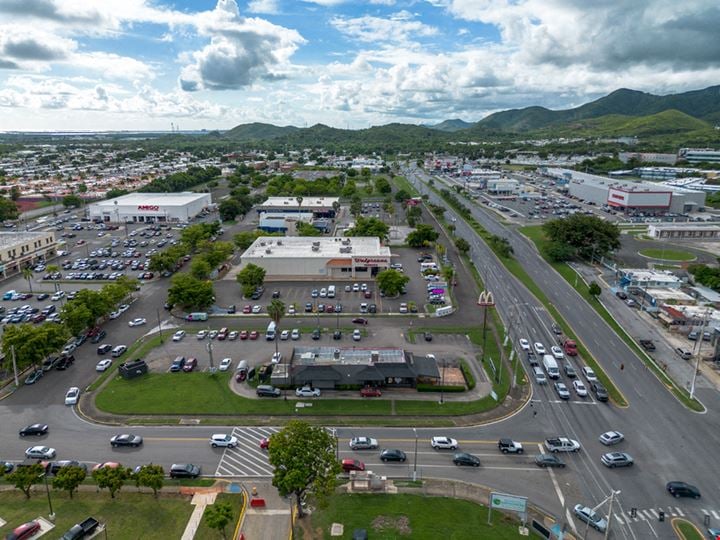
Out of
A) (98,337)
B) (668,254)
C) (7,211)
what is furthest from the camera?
(7,211)

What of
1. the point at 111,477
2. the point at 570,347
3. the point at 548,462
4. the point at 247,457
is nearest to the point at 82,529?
the point at 111,477

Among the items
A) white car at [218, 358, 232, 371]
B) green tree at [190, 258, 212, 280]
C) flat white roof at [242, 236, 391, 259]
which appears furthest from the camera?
flat white roof at [242, 236, 391, 259]

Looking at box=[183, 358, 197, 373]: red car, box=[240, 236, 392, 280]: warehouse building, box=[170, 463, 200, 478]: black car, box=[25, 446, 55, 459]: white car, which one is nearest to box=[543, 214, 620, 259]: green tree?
box=[240, 236, 392, 280]: warehouse building

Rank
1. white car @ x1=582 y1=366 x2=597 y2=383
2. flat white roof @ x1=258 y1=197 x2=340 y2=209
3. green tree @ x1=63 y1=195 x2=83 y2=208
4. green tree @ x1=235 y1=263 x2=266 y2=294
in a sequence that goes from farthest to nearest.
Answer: green tree @ x1=63 y1=195 x2=83 y2=208, flat white roof @ x1=258 y1=197 x2=340 y2=209, green tree @ x1=235 y1=263 x2=266 y2=294, white car @ x1=582 y1=366 x2=597 y2=383

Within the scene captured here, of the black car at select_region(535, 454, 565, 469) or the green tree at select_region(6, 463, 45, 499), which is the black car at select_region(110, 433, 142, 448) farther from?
the black car at select_region(535, 454, 565, 469)

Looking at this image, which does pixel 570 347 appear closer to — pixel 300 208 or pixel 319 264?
pixel 319 264

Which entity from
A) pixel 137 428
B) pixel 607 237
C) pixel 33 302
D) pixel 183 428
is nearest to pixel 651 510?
pixel 183 428

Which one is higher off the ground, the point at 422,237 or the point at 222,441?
the point at 422,237
